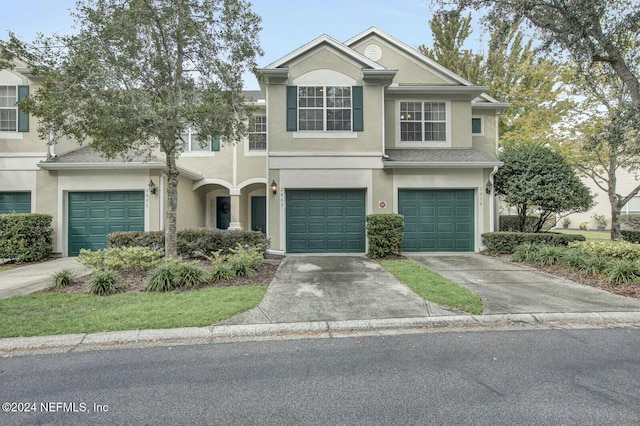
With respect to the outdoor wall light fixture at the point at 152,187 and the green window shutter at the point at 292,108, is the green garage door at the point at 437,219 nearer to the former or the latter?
the green window shutter at the point at 292,108

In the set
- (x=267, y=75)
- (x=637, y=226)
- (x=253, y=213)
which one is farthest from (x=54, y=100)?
(x=637, y=226)

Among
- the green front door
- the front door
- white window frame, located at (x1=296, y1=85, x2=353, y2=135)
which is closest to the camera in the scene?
white window frame, located at (x1=296, y1=85, x2=353, y2=135)

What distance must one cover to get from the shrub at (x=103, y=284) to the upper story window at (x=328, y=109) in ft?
23.5

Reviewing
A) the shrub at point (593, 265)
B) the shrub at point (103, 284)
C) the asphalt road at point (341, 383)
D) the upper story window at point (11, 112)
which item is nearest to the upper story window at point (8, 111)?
the upper story window at point (11, 112)

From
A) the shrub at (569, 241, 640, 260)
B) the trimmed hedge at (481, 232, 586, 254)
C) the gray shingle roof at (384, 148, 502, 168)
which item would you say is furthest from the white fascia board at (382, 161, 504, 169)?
the shrub at (569, 241, 640, 260)

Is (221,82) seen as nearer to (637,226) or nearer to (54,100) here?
(54,100)

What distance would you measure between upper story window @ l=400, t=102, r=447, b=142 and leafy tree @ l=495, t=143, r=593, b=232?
9.37 ft

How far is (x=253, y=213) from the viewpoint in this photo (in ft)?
53.9

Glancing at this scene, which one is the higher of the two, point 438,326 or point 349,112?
point 349,112

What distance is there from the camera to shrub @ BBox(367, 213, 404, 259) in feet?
33.8

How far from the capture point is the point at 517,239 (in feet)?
35.8

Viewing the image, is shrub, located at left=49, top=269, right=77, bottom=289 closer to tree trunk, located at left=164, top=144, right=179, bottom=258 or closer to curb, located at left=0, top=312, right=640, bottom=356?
tree trunk, located at left=164, top=144, right=179, bottom=258

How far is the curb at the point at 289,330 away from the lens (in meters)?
4.29

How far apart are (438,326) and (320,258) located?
5.88m
